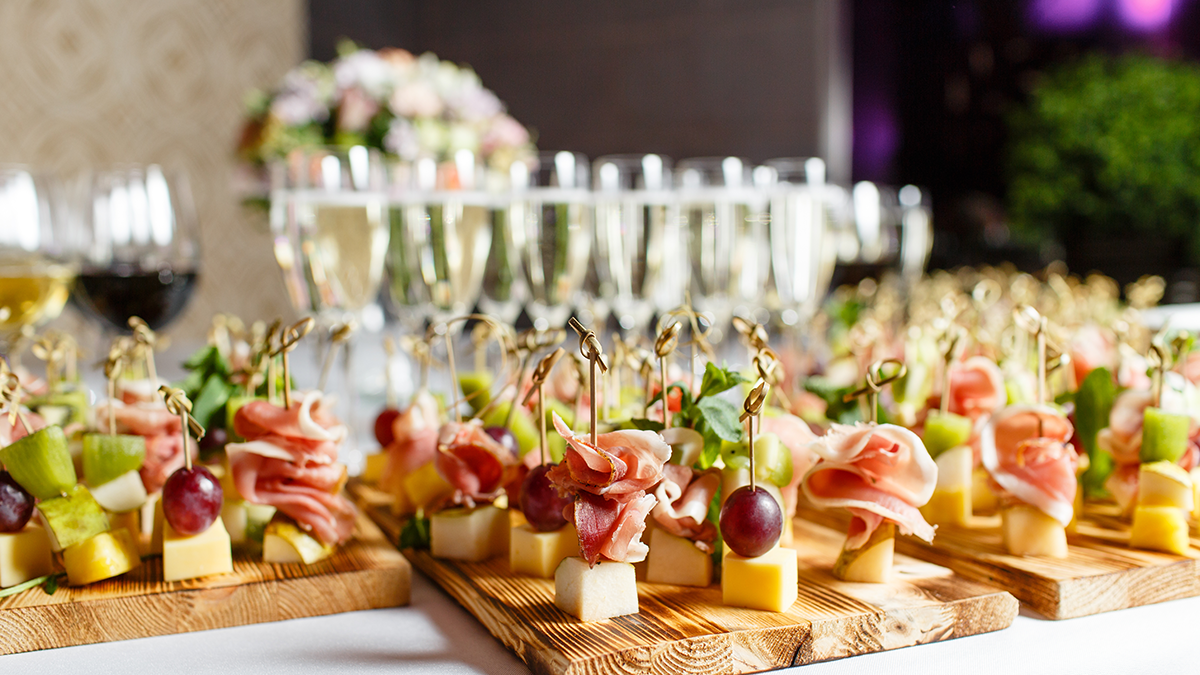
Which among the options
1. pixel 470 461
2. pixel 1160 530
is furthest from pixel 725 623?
pixel 1160 530

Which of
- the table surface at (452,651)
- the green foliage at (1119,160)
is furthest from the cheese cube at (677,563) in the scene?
the green foliage at (1119,160)

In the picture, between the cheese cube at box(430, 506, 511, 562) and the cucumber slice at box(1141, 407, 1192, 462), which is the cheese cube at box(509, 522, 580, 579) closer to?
the cheese cube at box(430, 506, 511, 562)

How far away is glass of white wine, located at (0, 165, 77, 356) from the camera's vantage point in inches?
44.6

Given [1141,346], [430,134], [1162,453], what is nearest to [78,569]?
[1162,453]

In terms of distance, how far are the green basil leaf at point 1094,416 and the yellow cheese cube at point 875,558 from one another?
276 mm

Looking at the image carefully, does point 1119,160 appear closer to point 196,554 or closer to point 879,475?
point 879,475

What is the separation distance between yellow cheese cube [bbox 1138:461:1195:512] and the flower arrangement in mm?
1398

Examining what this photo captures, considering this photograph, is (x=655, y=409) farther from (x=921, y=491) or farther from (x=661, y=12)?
(x=661, y=12)

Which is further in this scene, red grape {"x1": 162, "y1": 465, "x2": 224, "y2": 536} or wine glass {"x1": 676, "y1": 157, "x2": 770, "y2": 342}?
wine glass {"x1": 676, "y1": 157, "x2": 770, "y2": 342}

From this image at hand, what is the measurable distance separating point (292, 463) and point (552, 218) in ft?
1.85

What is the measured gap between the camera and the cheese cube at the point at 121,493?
0.76m

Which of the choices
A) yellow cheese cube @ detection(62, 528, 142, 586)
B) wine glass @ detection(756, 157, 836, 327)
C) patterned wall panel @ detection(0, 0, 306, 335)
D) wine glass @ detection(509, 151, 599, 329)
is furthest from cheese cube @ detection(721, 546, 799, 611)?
patterned wall panel @ detection(0, 0, 306, 335)

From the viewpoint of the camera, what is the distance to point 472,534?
76 centimetres

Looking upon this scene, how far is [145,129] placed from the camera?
416cm
